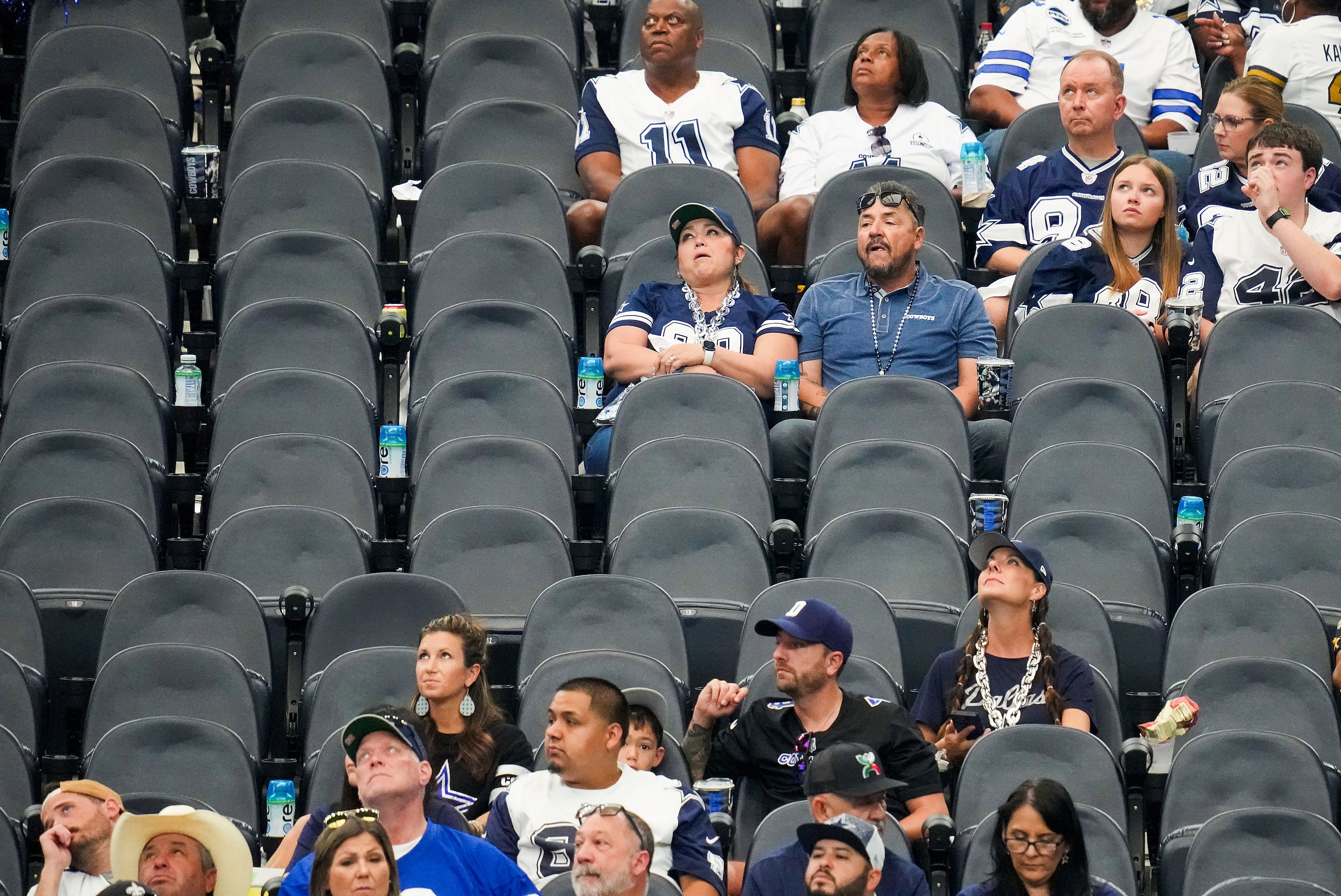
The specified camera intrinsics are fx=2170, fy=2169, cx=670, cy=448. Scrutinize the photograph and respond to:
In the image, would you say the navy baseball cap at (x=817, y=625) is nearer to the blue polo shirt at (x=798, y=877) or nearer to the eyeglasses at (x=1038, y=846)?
the blue polo shirt at (x=798, y=877)

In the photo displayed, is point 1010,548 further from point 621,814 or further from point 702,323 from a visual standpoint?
point 702,323

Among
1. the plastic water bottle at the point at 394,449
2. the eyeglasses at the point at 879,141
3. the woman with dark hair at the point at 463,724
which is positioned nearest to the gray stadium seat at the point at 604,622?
the woman with dark hair at the point at 463,724

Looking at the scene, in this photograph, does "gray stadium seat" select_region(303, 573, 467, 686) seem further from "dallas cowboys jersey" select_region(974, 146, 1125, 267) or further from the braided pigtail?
"dallas cowboys jersey" select_region(974, 146, 1125, 267)

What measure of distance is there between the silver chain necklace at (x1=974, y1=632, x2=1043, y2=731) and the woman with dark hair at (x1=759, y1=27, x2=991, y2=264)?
7.36 feet

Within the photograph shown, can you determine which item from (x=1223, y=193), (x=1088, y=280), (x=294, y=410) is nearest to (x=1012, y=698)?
(x=1088, y=280)

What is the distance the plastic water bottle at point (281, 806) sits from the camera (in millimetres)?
4863

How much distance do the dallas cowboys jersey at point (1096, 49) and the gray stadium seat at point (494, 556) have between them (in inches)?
105

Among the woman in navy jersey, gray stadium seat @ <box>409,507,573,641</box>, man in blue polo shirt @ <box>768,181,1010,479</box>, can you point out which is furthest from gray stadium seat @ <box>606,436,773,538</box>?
man in blue polo shirt @ <box>768,181,1010,479</box>

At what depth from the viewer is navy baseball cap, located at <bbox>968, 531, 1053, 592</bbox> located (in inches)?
191

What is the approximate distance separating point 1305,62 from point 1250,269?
1.11 metres

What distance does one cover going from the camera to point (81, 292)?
632 cm

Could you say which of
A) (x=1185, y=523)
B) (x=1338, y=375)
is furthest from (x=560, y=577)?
(x=1338, y=375)

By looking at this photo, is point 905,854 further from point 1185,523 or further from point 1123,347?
point 1123,347

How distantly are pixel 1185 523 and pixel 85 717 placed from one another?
2737 mm
